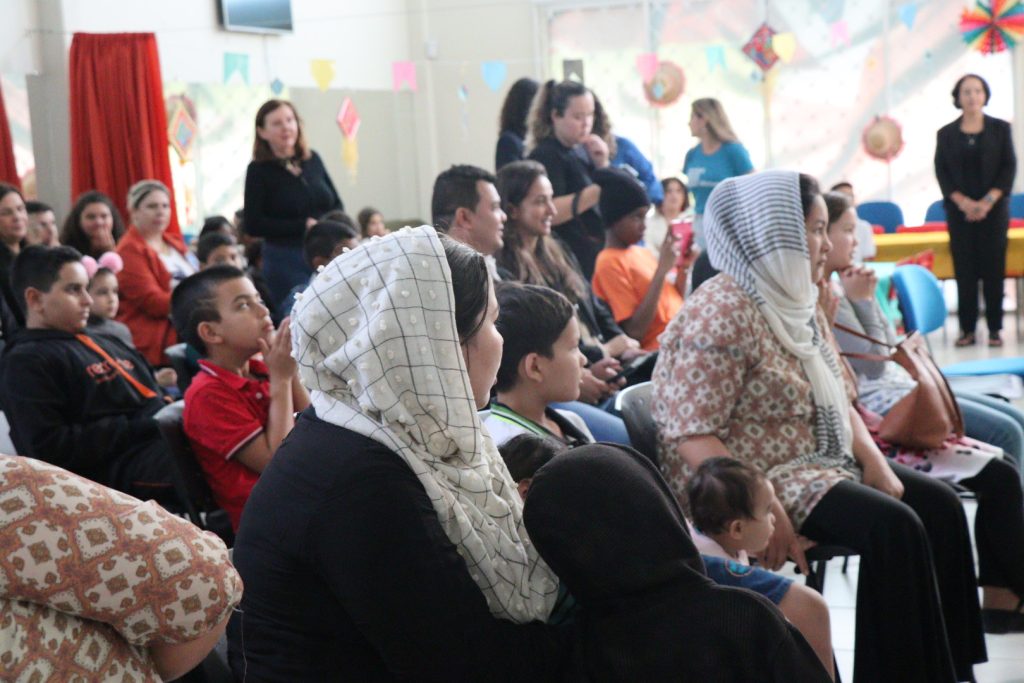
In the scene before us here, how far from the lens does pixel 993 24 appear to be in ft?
28.9

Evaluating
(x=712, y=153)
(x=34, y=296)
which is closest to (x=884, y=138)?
(x=712, y=153)

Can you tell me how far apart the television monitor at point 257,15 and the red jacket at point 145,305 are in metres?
3.24

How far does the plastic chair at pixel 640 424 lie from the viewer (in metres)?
2.52

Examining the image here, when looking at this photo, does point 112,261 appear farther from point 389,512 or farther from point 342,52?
point 342,52

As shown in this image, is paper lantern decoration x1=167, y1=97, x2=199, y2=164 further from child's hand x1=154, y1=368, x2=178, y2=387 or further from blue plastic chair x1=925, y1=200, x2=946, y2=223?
blue plastic chair x1=925, y1=200, x2=946, y2=223

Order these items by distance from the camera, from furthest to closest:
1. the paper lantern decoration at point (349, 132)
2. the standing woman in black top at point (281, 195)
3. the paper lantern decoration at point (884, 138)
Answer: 1. the paper lantern decoration at point (884, 138)
2. the paper lantern decoration at point (349, 132)
3. the standing woman in black top at point (281, 195)

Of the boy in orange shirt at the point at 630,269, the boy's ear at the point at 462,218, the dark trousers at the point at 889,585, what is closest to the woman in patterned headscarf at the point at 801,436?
the dark trousers at the point at 889,585

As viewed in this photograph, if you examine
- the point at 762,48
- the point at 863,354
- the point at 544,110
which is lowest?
the point at 863,354

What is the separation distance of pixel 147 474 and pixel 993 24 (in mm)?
7897

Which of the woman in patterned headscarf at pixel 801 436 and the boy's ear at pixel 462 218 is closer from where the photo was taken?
the woman in patterned headscarf at pixel 801 436

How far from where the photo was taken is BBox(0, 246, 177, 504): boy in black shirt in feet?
9.93

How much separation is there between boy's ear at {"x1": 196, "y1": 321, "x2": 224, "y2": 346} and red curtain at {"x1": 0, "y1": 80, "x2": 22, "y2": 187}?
3.85 metres

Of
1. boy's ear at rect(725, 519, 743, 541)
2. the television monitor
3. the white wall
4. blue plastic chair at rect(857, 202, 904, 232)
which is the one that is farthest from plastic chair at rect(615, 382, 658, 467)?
blue plastic chair at rect(857, 202, 904, 232)

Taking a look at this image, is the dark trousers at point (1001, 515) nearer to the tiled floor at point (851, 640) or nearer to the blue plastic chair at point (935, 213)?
the tiled floor at point (851, 640)
